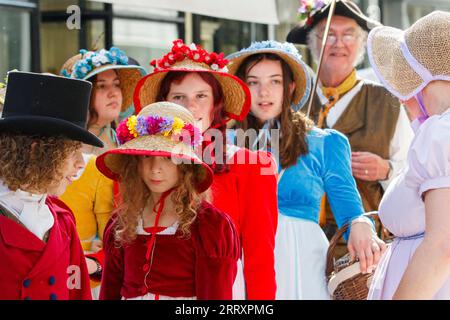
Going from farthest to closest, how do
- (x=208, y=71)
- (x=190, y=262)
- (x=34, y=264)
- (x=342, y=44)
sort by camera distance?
(x=342, y=44) < (x=208, y=71) < (x=190, y=262) < (x=34, y=264)

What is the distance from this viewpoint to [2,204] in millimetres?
3170

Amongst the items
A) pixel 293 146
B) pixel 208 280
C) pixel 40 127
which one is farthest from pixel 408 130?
pixel 40 127

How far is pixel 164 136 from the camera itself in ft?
11.8

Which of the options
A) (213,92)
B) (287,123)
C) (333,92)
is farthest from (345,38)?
(213,92)

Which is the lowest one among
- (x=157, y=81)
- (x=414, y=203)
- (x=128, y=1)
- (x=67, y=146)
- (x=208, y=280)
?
(x=208, y=280)

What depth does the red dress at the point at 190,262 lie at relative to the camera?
3447 mm

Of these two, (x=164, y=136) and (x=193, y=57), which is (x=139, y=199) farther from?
(x=193, y=57)

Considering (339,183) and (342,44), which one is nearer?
(339,183)

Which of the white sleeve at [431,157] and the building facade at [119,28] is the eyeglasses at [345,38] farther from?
the white sleeve at [431,157]

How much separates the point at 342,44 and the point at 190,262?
2585mm

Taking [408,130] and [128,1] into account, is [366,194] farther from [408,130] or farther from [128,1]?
[128,1]

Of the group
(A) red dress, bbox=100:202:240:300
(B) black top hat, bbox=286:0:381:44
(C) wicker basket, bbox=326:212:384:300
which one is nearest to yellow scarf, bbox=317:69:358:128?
(B) black top hat, bbox=286:0:381:44

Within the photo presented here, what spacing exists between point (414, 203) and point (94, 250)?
A: 1662 millimetres

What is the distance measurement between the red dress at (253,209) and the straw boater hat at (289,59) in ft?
2.61
